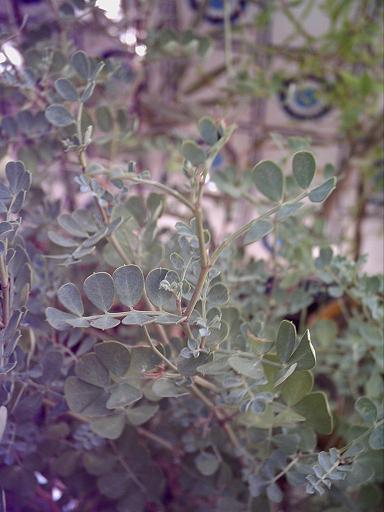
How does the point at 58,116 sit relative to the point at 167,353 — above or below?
above

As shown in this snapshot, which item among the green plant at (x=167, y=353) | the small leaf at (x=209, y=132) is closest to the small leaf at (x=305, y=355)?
the green plant at (x=167, y=353)

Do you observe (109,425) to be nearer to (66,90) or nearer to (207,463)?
(207,463)

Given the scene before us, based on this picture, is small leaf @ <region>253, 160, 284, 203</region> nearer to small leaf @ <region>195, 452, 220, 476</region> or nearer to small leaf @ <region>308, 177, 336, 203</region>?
small leaf @ <region>308, 177, 336, 203</region>

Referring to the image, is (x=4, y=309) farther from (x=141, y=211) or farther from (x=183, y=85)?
(x=183, y=85)

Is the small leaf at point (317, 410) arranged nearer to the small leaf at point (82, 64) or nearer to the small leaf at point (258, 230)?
the small leaf at point (258, 230)

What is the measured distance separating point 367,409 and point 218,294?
0.10 meters

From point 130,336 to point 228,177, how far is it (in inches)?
5.7

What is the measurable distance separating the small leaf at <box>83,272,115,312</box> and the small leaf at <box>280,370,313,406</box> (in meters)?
0.09

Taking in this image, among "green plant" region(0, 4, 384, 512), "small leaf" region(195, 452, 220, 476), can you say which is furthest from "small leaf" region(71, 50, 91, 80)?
"small leaf" region(195, 452, 220, 476)

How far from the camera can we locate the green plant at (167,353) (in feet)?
0.77

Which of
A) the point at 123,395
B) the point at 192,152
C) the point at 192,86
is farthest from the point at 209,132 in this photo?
the point at 192,86

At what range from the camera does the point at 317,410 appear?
268 millimetres

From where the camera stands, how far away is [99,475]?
0.33 meters

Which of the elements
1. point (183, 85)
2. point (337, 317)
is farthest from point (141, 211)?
point (183, 85)
